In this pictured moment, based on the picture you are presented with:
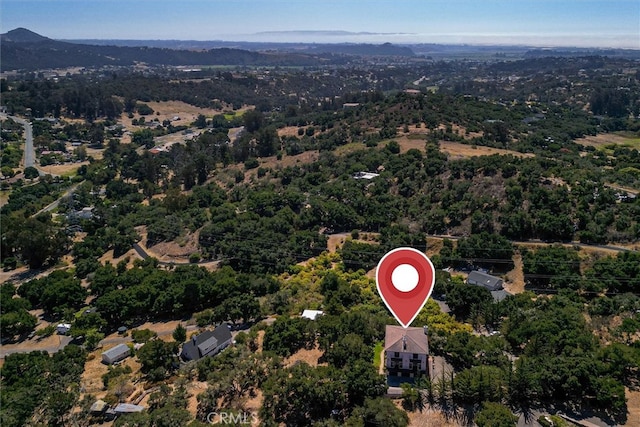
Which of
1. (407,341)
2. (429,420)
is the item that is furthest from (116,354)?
(429,420)

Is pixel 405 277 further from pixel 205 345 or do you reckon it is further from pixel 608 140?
pixel 608 140

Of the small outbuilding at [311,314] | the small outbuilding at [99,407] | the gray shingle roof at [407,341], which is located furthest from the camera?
the small outbuilding at [311,314]

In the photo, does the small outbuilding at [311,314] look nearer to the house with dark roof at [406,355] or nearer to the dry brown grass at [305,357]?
the dry brown grass at [305,357]

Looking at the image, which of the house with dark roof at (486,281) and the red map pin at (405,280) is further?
the house with dark roof at (486,281)

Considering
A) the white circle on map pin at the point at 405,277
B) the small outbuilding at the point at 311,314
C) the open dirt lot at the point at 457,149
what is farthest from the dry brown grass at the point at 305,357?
the open dirt lot at the point at 457,149

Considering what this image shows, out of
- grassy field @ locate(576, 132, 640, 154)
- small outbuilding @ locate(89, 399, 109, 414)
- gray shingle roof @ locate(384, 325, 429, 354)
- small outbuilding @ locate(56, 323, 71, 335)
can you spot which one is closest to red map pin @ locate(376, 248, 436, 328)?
gray shingle roof @ locate(384, 325, 429, 354)

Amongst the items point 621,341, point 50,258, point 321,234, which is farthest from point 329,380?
point 50,258

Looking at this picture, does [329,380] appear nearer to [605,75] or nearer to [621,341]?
[621,341]
